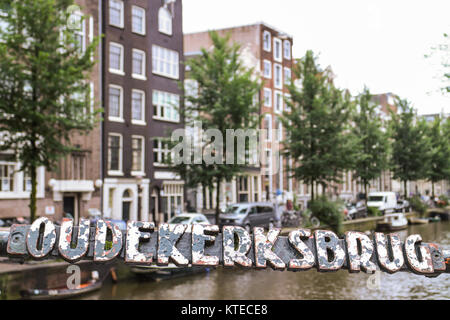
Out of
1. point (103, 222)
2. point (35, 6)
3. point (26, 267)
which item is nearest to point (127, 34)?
Answer: point (35, 6)

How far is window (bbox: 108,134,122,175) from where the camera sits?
3098 centimetres

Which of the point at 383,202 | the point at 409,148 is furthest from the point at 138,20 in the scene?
the point at 409,148

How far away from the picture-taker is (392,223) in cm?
4025

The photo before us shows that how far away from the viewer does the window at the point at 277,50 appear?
47938mm

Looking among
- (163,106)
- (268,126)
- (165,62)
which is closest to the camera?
(163,106)

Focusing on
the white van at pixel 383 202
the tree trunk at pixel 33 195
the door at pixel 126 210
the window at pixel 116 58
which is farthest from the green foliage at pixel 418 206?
the tree trunk at pixel 33 195

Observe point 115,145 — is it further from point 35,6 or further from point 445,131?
point 445,131

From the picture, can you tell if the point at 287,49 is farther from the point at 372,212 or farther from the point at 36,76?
the point at 36,76

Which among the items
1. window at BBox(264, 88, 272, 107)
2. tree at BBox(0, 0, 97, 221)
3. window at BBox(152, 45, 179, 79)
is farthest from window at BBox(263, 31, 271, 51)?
tree at BBox(0, 0, 97, 221)

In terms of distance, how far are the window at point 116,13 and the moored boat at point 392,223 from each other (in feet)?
76.9

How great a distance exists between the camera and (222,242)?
5871 mm

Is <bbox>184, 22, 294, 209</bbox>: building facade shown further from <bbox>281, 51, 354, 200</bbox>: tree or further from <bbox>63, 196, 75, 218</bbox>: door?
<bbox>63, 196, 75, 218</bbox>: door

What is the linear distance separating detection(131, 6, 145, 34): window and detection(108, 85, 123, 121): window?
4020 mm

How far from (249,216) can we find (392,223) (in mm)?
16698
